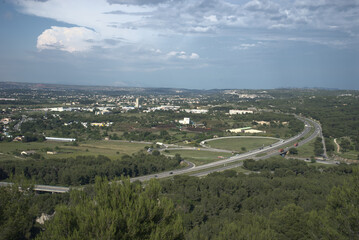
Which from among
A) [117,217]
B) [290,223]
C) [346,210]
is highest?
[117,217]

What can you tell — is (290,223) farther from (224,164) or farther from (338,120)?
(338,120)

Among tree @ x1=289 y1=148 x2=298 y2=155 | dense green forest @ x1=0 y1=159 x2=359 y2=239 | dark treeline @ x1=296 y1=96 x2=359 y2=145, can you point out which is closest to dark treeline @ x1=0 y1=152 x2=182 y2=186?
dense green forest @ x1=0 y1=159 x2=359 y2=239

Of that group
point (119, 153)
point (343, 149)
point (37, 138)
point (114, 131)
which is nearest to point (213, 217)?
point (119, 153)

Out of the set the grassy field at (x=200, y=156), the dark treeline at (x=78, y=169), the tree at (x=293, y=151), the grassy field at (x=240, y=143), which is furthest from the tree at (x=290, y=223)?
the grassy field at (x=240, y=143)

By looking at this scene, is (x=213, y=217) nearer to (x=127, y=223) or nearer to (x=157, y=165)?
(x=127, y=223)

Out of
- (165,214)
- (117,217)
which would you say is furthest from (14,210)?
(165,214)

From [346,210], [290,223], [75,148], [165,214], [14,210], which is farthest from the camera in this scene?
[75,148]
